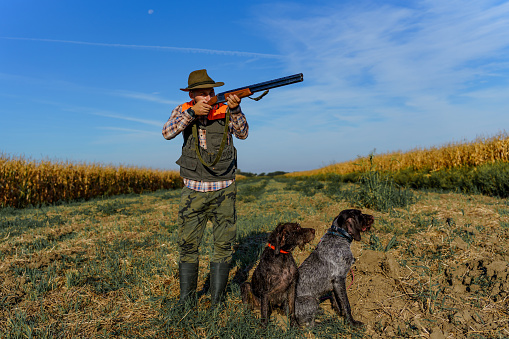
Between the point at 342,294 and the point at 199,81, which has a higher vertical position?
the point at 199,81

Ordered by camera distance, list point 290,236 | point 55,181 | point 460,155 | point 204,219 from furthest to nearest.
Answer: point 55,181
point 460,155
point 204,219
point 290,236

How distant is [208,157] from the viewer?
159 inches

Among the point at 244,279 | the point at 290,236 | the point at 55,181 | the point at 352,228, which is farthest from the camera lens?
the point at 55,181

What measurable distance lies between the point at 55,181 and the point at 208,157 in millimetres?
19155

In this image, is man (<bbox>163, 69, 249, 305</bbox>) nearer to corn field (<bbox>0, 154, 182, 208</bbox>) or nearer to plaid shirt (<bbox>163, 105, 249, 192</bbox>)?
plaid shirt (<bbox>163, 105, 249, 192</bbox>)

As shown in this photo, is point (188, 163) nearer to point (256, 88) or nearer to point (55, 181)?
point (256, 88)

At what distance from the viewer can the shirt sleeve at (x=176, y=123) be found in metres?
3.81

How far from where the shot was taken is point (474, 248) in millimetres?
5336

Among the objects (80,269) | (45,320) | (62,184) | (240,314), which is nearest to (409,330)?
(240,314)

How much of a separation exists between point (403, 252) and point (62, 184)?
2088cm

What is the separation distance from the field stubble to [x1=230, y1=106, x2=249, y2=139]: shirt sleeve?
7.96 feet

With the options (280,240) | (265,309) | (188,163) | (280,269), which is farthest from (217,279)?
(188,163)

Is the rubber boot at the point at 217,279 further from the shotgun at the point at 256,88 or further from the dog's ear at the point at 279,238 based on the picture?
the shotgun at the point at 256,88

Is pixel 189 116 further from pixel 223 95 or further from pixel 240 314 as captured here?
pixel 240 314
